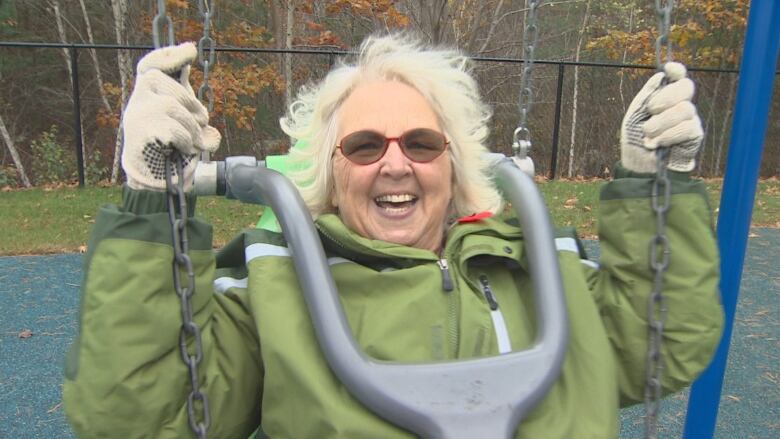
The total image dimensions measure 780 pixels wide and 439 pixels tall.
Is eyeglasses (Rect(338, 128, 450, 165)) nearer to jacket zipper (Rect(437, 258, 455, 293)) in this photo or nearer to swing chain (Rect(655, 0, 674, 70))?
jacket zipper (Rect(437, 258, 455, 293))

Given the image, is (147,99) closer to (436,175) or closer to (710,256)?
(436,175)

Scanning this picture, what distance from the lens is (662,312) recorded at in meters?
1.53

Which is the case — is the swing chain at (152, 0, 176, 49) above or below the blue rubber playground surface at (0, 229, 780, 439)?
above

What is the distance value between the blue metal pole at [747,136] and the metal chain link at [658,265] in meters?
0.63

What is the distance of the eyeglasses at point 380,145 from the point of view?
5.43 ft

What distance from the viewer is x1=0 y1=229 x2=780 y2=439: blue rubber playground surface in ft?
9.62

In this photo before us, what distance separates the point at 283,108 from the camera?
481 inches

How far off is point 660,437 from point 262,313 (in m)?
2.21

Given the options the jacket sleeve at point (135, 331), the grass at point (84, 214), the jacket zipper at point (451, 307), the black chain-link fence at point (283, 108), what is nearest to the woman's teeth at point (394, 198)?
the jacket zipper at point (451, 307)

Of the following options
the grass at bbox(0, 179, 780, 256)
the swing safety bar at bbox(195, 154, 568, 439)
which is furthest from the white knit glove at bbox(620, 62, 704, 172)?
the grass at bbox(0, 179, 780, 256)

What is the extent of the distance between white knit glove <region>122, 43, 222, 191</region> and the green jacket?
0.06 m

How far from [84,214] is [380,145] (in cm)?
A: 537

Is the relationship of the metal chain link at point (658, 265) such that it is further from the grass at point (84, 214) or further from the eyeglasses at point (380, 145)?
the grass at point (84, 214)

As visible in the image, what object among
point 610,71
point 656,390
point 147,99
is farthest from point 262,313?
point 610,71
